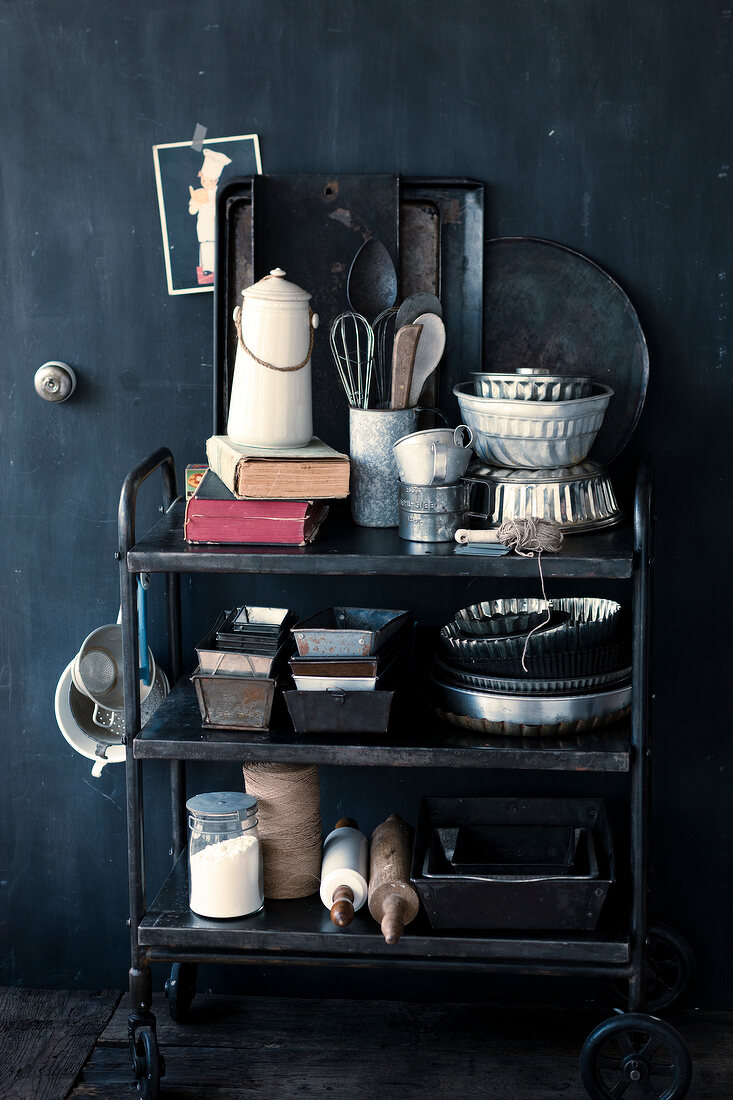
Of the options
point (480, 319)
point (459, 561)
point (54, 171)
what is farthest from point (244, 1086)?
point (54, 171)

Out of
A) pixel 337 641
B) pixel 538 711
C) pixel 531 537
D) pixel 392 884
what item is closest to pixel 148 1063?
pixel 392 884

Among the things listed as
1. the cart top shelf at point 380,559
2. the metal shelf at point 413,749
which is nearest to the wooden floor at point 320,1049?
the metal shelf at point 413,749

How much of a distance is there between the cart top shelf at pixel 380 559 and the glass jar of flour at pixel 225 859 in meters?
0.49

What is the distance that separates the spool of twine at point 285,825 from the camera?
7.18ft

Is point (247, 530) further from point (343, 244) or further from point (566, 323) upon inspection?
point (566, 323)

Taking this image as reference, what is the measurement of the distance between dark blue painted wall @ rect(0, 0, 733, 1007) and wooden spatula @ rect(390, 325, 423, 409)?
15.2 inches

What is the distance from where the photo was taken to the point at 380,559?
1925 millimetres

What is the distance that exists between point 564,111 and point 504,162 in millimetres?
151

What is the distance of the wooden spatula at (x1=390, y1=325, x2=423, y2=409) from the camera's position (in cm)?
206

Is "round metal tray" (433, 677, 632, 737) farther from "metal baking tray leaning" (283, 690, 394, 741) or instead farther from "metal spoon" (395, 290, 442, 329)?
"metal spoon" (395, 290, 442, 329)

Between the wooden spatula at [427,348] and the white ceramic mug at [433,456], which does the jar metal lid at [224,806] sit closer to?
→ the white ceramic mug at [433,456]

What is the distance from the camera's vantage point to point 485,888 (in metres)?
2.04

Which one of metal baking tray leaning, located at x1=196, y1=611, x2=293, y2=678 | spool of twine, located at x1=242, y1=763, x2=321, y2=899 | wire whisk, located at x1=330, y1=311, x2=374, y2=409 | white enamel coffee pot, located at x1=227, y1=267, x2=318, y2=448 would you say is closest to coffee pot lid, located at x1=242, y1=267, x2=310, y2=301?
white enamel coffee pot, located at x1=227, y1=267, x2=318, y2=448

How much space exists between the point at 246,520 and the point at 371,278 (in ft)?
2.02
